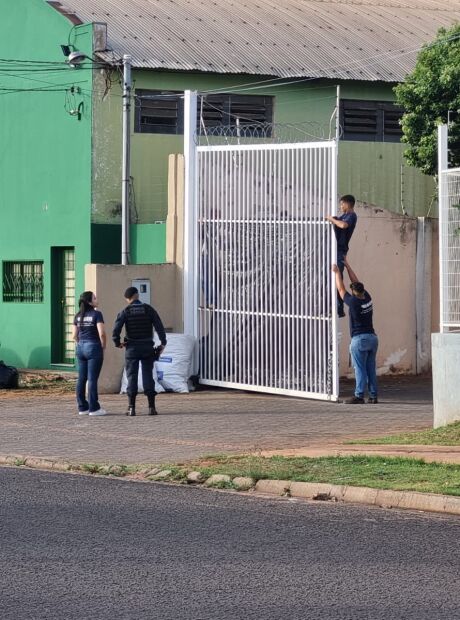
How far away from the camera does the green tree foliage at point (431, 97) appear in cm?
2361

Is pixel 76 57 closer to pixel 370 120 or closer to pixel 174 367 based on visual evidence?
pixel 174 367

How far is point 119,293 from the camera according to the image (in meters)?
20.5

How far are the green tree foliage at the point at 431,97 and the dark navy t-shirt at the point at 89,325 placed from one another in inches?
Result: 349

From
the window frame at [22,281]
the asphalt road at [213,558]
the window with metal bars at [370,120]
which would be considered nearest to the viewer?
the asphalt road at [213,558]

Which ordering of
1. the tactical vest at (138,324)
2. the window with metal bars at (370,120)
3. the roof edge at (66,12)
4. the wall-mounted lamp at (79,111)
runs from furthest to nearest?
the window with metal bars at (370,120), the roof edge at (66,12), the wall-mounted lamp at (79,111), the tactical vest at (138,324)

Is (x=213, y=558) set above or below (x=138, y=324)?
below

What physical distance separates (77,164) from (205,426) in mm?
9549

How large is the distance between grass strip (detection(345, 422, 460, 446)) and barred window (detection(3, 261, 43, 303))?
12.3m

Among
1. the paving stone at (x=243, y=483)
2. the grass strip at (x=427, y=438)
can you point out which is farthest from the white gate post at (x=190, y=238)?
the paving stone at (x=243, y=483)

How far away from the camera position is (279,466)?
40.4 feet

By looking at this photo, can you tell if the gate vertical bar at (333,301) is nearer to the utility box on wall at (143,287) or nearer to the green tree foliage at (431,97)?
the utility box on wall at (143,287)

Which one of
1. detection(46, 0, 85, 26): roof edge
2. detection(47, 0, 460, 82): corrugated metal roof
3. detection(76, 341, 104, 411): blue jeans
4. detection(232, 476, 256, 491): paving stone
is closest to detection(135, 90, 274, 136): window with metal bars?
detection(47, 0, 460, 82): corrugated metal roof

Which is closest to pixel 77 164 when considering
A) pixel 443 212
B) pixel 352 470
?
pixel 443 212

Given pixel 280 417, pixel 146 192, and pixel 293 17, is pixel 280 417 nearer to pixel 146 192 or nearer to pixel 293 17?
pixel 146 192
